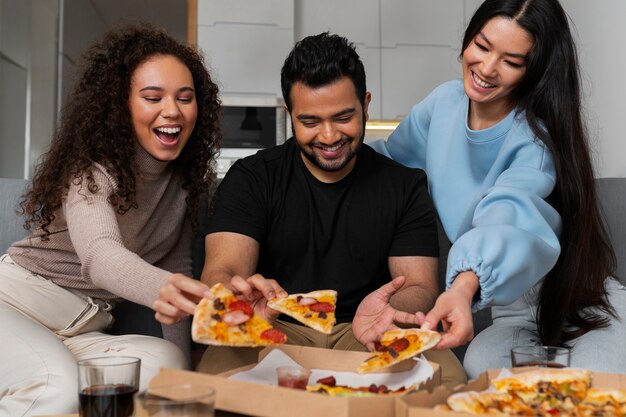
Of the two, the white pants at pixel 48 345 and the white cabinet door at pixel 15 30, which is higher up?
the white cabinet door at pixel 15 30

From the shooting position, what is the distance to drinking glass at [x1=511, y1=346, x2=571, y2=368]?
1213mm

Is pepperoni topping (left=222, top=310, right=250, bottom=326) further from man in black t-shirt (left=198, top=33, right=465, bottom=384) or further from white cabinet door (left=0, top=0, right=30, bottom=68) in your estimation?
white cabinet door (left=0, top=0, right=30, bottom=68)

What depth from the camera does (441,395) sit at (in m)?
1.03

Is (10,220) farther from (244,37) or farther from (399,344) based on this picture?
(244,37)

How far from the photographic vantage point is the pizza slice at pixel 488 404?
0.97 metres

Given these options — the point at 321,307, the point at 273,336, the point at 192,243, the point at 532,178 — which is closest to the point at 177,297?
the point at 273,336

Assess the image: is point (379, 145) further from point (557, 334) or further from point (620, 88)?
point (620, 88)

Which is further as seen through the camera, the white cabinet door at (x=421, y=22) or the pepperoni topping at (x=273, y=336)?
the white cabinet door at (x=421, y=22)

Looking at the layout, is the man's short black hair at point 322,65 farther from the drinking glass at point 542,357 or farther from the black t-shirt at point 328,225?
the drinking glass at point 542,357

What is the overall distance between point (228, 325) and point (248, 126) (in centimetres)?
355

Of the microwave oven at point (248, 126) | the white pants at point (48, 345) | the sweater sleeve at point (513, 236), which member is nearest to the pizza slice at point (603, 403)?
the sweater sleeve at point (513, 236)

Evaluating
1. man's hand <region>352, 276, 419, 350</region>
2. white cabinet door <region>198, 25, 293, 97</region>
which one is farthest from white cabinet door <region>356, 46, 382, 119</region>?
man's hand <region>352, 276, 419, 350</region>

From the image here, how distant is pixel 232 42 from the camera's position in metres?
4.74

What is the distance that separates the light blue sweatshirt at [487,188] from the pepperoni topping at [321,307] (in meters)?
0.28
